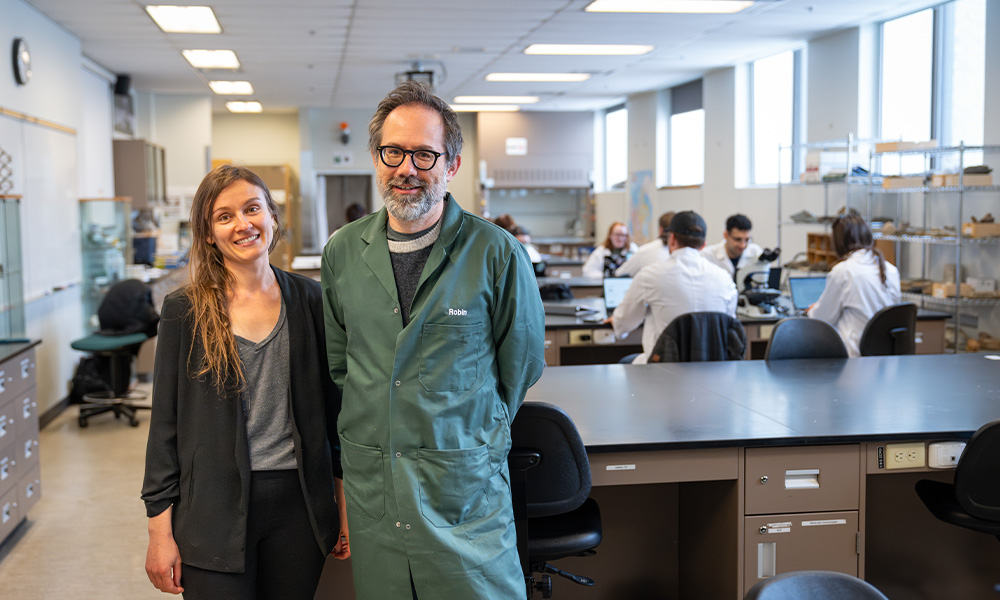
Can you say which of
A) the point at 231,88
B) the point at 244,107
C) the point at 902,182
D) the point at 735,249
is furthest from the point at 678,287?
the point at 244,107

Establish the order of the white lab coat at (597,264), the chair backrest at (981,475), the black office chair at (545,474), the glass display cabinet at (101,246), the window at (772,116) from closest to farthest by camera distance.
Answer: the black office chair at (545,474)
the chair backrest at (981,475)
the glass display cabinet at (101,246)
the white lab coat at (597,264)
the window at (772,116)

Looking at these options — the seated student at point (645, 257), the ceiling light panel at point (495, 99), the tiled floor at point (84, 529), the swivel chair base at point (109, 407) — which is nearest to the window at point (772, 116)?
the seated student at point (645, 257)

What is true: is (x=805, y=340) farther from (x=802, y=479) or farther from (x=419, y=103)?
(x=419, y=103)

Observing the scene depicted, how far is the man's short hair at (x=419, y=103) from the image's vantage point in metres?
1.81

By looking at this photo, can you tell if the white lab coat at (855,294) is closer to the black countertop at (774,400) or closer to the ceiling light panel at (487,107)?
the black countertop at (774,400)

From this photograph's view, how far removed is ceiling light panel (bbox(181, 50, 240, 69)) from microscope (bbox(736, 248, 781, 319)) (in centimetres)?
512

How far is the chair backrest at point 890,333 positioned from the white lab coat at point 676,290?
73 cm

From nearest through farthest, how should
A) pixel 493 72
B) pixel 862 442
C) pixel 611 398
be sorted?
pixel 862 442, pixel 611 398, pixel 493 72

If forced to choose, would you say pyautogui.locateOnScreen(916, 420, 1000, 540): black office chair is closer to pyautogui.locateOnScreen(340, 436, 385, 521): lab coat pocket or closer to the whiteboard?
pyautogui.locateOnScreen(340, 436, 385, 521): lab coat pocket

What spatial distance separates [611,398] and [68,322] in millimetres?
5703

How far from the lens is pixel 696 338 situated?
4137 millimetres

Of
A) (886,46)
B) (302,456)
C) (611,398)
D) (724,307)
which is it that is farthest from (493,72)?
A: (302,456)

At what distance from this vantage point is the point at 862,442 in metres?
2.59

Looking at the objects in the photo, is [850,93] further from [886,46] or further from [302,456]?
[302,456]
